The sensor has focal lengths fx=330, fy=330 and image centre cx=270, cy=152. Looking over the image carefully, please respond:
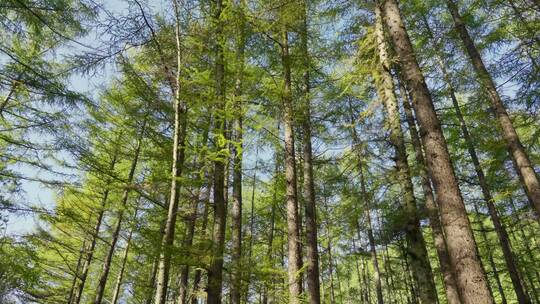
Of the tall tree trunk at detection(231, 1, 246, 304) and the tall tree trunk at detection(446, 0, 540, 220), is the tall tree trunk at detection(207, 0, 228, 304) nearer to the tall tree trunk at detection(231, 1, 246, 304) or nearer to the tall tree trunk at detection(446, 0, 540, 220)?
the tall tree trunk at detection(231, 1, 246, 304)

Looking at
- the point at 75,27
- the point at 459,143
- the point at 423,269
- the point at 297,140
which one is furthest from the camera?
the point at 459,143

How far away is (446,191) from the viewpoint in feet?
14.4

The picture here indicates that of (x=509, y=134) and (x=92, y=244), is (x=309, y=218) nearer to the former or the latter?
(x=509, y=134)

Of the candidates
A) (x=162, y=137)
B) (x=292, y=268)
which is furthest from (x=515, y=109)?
(x=162, y=137)

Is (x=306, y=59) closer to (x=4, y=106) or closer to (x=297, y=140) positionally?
(x=297, y=140)

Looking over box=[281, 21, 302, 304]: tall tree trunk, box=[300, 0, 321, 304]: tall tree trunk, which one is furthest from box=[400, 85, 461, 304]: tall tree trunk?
box=[281, 21, 302, 304]: tall tree trunk

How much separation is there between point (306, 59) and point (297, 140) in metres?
2.97

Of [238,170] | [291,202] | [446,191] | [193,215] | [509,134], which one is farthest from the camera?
[509,134]

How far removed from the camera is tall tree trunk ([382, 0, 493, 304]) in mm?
3770

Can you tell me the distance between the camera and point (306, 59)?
9109mm

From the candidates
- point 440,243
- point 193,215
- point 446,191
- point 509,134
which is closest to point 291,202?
point 193,215

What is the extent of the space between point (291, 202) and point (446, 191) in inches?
148

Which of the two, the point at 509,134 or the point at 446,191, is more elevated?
the point at 509,134

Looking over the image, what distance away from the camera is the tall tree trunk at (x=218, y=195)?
6113 millimetres
